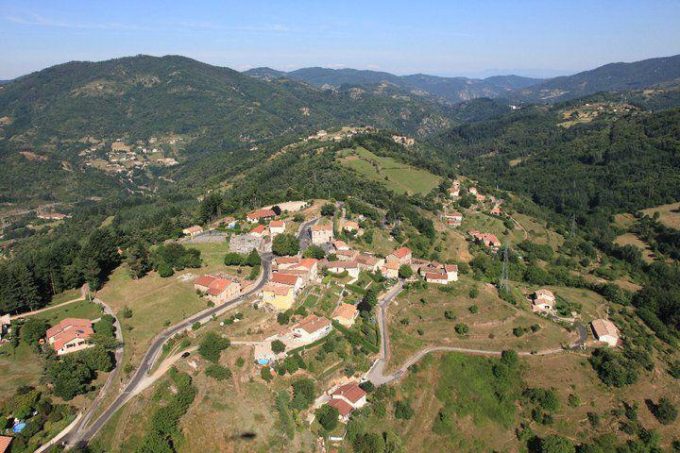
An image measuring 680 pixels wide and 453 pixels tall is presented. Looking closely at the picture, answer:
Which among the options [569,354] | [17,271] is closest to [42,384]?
[17,271]

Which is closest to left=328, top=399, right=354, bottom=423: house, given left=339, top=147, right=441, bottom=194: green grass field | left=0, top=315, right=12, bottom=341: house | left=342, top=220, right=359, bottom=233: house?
left=0, top=315, right=12, bottom=341: house

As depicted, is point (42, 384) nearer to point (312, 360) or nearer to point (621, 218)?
point (312, 360)

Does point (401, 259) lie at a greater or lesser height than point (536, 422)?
greater

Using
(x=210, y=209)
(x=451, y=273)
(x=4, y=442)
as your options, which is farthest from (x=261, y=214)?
(x=4, y=442)

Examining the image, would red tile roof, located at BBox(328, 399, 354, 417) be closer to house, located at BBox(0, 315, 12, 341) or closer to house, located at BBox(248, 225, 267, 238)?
house, located at BBox(0, 315, 12, 341)

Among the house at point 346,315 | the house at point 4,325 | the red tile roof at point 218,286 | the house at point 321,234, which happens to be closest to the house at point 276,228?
the house at point 321,234

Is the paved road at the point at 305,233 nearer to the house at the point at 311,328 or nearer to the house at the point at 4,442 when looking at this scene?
the house at the point at 311,328
